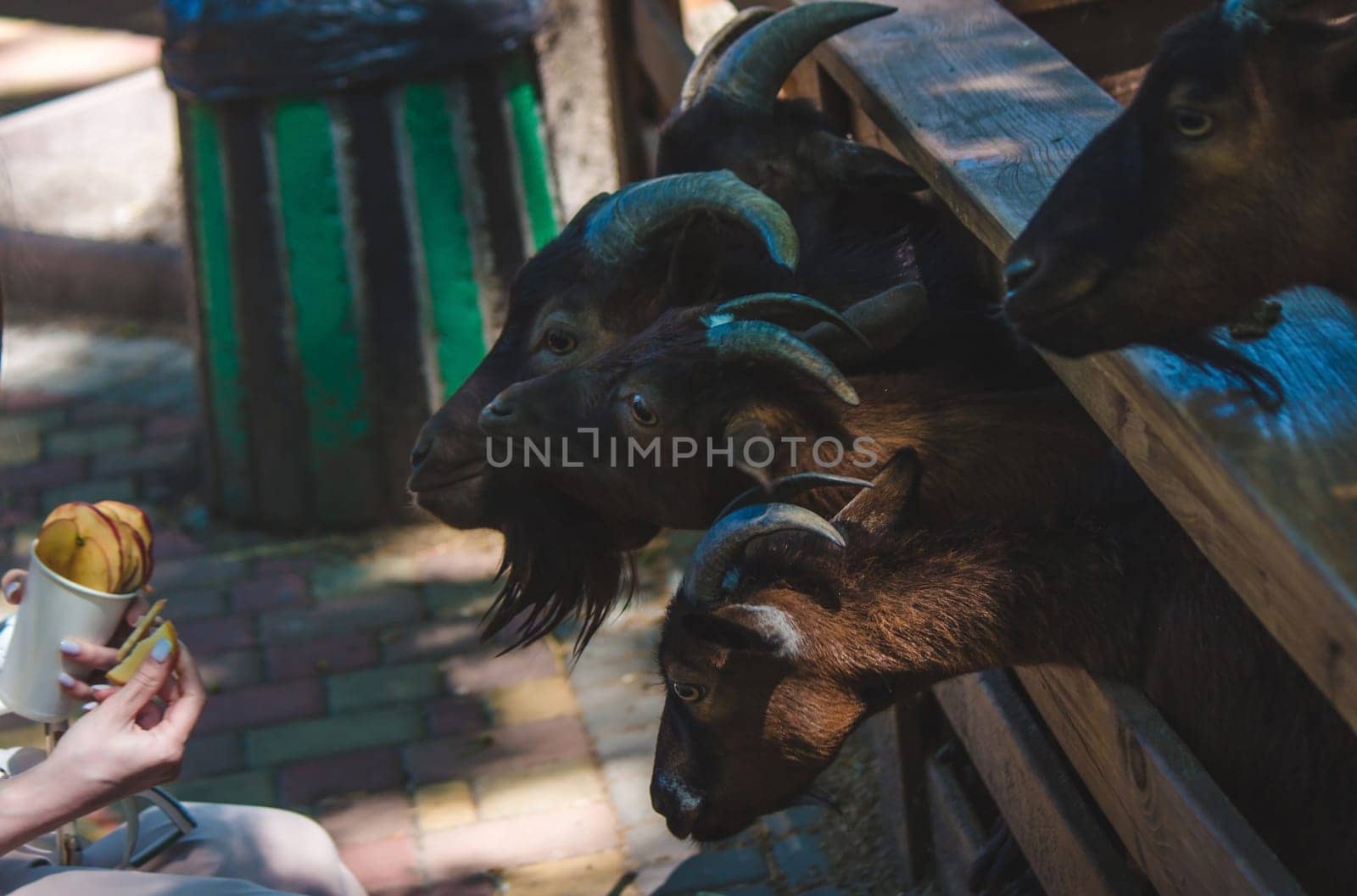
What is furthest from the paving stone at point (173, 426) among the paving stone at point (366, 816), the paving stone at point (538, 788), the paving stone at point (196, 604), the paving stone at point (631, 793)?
the paving stone at point (631, 793)

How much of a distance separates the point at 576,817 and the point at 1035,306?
106 inches

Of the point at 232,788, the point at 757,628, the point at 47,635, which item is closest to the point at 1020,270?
the point at 757,628

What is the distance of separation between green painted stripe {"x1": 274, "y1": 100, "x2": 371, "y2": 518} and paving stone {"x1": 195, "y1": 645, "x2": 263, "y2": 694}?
0.93 m

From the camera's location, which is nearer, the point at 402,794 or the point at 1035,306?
the point at 1035,306

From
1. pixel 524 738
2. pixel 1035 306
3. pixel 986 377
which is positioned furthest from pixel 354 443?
pixel 1035 306

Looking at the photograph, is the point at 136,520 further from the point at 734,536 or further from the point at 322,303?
the point at 322,303

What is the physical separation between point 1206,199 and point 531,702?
11.1 feet

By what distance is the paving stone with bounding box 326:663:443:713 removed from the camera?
5105 mm

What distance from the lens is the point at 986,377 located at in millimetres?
3121

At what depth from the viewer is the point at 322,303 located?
235 inches

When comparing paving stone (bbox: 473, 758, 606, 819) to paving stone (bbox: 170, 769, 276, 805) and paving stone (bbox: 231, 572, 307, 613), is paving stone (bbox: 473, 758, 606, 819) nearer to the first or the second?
paving stone (bbox: 170, 769, 276, 805)

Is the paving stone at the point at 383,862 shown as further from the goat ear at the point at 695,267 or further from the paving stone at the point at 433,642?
the goat ear at the point at 695,267

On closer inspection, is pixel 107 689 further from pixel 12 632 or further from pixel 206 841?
pixel 206 841

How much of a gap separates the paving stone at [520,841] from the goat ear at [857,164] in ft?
6.20
